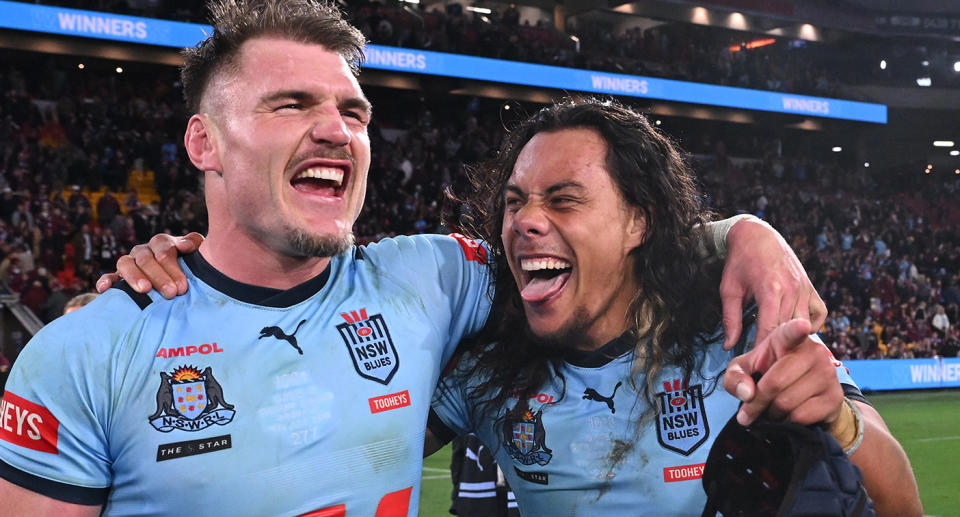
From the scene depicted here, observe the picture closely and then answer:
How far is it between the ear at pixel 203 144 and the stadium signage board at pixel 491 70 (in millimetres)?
10475

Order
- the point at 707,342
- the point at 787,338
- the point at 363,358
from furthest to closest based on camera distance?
1. the point at 707,342
2. the point at 363,358
3. the point at 787,338

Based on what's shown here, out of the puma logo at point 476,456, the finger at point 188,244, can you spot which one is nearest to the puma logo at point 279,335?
the finger at point 188,244

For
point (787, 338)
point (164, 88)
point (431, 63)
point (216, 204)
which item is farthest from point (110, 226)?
point (787, 338)

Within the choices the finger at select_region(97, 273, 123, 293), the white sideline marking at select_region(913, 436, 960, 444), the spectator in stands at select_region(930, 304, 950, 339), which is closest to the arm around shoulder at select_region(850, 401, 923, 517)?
the finger at select_region(97, 273, 123, 293)

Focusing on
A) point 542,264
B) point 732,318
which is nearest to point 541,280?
point 542,264

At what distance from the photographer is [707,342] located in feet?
8.95

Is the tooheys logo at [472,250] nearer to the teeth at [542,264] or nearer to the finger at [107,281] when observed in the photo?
the teeth at [542,264]

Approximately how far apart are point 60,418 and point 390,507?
0.87m

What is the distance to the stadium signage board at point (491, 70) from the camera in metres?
17.3

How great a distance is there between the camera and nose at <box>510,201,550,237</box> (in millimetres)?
2766

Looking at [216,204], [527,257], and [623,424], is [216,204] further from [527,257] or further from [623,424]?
[623,424]

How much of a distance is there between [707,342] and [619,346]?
0.26 metres

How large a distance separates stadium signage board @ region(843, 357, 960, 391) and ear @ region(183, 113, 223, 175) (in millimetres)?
14886

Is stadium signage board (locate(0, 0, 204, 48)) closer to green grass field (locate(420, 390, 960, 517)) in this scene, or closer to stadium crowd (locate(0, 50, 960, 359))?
stadium crowd (locate(0, 50, 960, 359))
